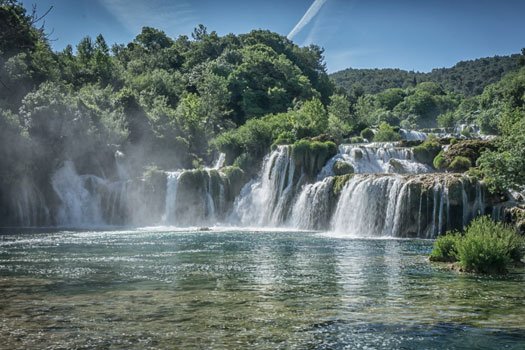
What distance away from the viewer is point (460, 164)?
45969 mm

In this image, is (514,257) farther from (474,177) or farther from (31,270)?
(31,270)

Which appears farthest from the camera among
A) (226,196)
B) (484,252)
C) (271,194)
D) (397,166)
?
(226,196)

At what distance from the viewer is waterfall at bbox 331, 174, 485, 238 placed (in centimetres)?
3744

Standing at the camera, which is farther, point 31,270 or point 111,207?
point 111,207

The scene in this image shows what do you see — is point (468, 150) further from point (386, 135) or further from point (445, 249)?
point (386, 135)

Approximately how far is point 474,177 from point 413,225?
5464 mm

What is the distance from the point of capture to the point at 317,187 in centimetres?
4841

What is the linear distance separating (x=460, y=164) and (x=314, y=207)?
43.3 feet

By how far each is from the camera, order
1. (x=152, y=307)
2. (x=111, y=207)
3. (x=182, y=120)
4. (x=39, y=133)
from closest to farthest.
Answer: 1. (x=152, y=307)
2. (x=39, y=133)
3. (x=111, y=207)
4. (x=182, y=120)

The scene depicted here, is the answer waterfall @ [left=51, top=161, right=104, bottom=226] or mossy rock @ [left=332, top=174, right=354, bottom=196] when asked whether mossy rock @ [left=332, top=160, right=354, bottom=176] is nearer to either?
mossy rock @ [left=332, top=174, right=354, bottom=196]

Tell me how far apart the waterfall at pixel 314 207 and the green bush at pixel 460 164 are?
1060 cm

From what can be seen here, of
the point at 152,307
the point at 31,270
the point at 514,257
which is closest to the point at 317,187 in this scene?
the point at 514,257

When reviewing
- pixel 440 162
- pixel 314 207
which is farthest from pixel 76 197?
pixel 440 162

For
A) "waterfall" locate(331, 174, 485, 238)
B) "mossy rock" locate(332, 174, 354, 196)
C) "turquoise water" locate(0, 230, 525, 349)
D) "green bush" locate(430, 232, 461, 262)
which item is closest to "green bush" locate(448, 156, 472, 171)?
"waterfall" locate(331, 174, 485, 238)
